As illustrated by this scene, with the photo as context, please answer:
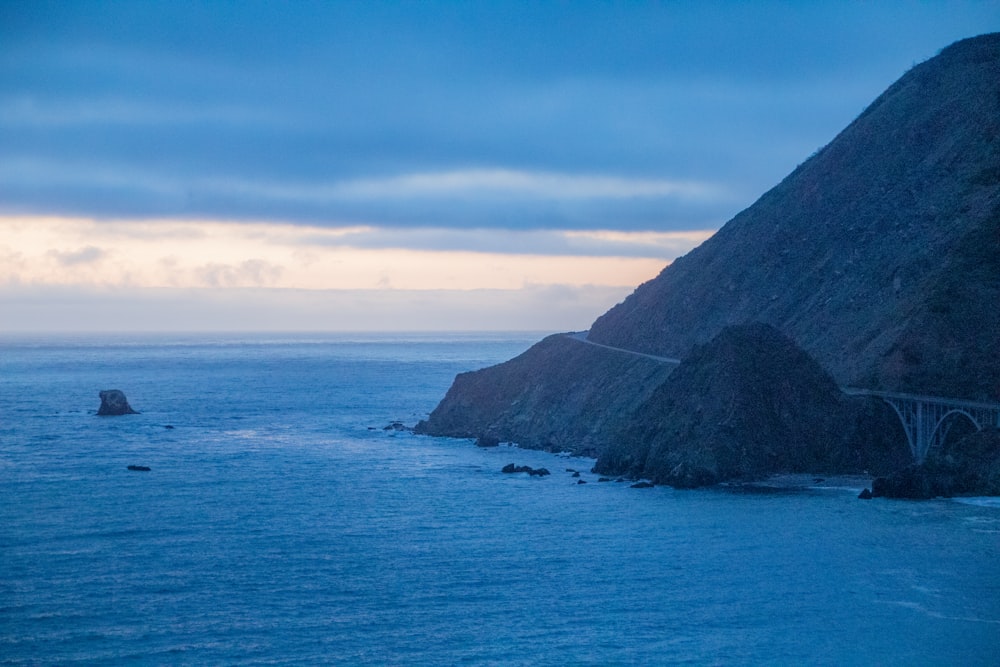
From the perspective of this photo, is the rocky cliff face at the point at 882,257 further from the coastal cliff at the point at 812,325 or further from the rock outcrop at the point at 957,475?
the rock outcrop at the point at 957,475

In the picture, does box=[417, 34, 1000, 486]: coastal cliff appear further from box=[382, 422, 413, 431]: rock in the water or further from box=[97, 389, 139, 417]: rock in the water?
box=[97, 389, 139, 417]: rock in the water

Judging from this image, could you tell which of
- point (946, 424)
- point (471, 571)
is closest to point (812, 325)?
point (946, 424)

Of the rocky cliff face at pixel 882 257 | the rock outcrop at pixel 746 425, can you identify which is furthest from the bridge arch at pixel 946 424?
the rocky cliff face at pixel 882 257

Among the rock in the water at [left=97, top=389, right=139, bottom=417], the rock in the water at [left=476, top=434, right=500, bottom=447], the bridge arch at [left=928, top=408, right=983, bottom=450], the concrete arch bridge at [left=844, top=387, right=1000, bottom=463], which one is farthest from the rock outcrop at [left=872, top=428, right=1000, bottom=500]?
the rock in the water at [left=97, top=389, right=139, bottom=417]

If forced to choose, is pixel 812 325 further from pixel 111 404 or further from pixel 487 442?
pixel 111 404

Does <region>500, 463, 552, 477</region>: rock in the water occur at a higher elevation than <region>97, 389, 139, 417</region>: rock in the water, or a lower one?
lower
